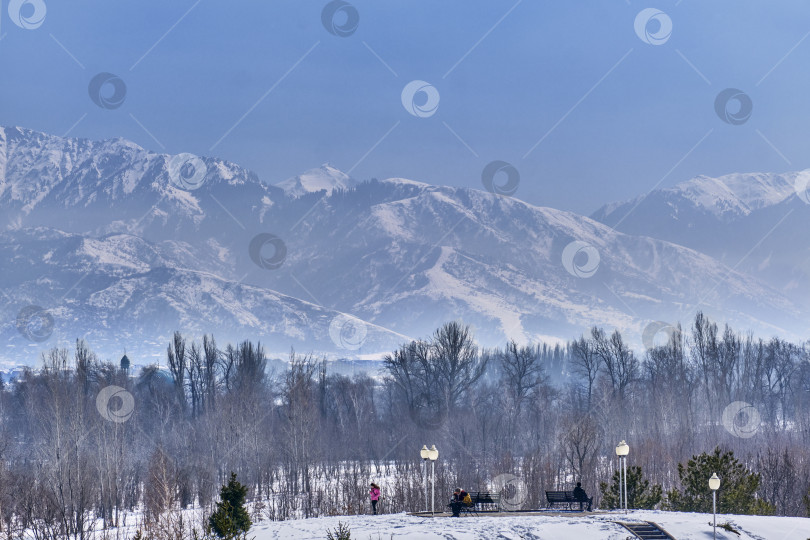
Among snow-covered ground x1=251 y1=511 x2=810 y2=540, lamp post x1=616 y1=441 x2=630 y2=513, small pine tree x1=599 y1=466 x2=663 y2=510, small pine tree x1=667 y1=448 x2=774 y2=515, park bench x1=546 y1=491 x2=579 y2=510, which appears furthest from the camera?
small pine tree x1=599 y1=466 x2=663 y2=510

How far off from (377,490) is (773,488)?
26546mm

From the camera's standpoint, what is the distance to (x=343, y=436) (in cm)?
9038

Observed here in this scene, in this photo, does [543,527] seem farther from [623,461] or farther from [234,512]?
→ [234,512]

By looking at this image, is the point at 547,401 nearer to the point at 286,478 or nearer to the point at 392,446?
the point at 392,446

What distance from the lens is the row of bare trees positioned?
193 feet

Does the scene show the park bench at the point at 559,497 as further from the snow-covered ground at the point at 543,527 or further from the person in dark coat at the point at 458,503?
the person in dark coat at the point at 458,503

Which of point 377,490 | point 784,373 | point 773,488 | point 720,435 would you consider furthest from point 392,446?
point 784,373

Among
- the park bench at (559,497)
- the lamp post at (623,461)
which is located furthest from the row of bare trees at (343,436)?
the lamp post at (623,461)

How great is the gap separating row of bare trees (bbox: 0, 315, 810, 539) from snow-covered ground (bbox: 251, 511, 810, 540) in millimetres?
7118

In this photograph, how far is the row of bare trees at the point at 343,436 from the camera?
58812 millimetres

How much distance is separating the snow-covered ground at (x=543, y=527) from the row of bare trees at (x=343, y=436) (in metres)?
7.12

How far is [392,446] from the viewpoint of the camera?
90750 millimetres

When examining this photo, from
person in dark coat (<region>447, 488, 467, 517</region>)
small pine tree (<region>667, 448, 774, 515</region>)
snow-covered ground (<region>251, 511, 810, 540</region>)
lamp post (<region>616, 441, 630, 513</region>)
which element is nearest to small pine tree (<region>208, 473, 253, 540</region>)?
snow-covered ground (<region>251, 511, 810, 540</region>)

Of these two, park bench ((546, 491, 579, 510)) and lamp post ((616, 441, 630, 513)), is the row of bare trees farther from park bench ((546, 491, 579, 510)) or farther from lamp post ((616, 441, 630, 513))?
lamp post ((616, 441, 630, 513))
